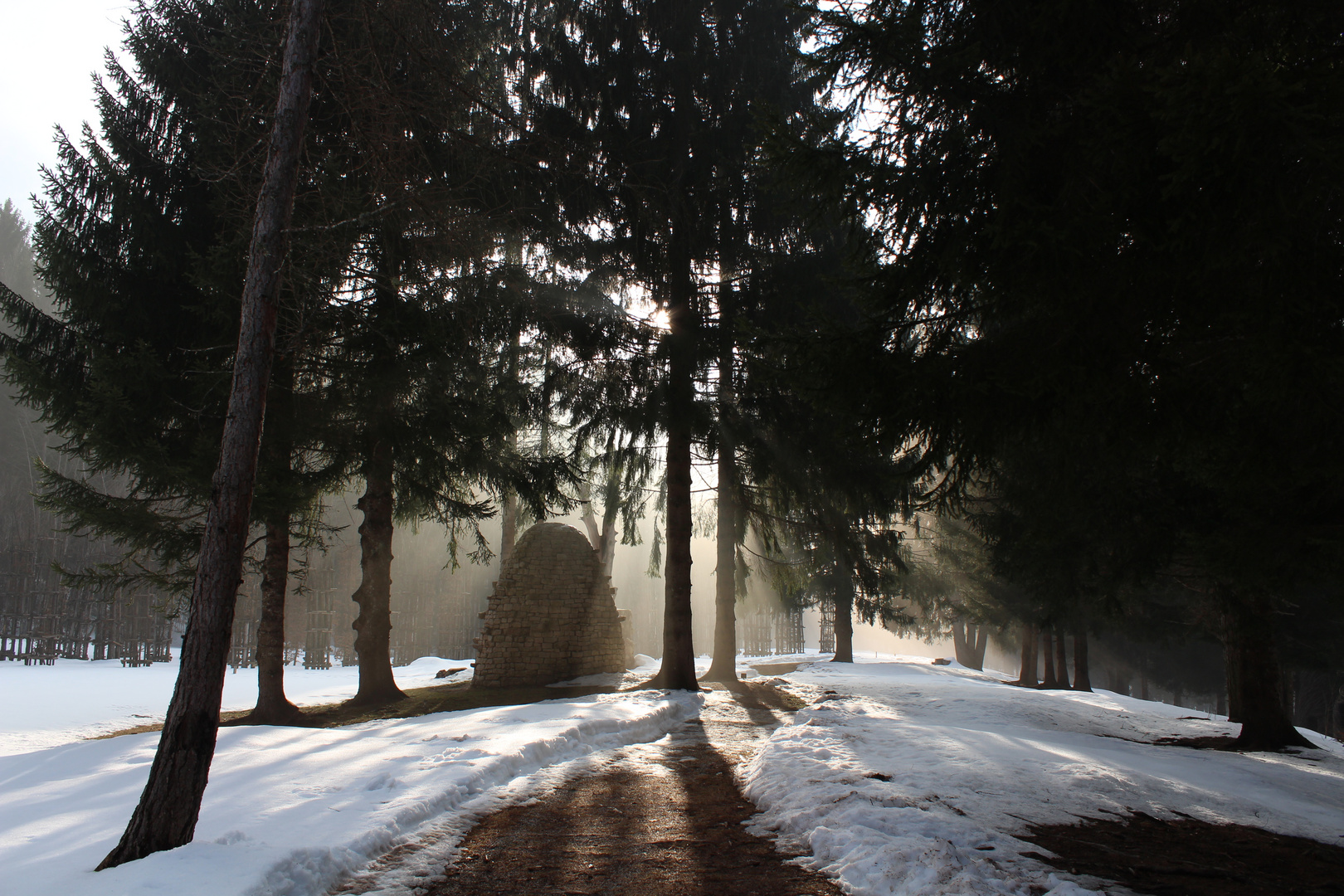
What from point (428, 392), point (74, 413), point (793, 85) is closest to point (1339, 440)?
point (428, 392)

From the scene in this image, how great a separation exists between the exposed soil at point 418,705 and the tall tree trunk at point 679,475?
1415 millimetres

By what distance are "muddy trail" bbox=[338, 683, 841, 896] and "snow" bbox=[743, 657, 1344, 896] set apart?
283mm

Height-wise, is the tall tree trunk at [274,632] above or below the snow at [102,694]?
above

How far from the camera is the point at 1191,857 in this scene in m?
3.91

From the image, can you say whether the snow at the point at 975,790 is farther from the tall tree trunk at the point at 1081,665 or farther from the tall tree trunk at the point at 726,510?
the tall tree trunk at the point at 1081,665

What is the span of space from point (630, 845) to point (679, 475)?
25.5 feet

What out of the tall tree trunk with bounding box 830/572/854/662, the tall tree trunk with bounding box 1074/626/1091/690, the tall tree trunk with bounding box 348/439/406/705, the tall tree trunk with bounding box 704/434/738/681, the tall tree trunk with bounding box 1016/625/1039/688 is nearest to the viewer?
the tall tree trunk with bounding box 348/439/406/705

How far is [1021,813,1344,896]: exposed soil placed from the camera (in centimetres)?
348

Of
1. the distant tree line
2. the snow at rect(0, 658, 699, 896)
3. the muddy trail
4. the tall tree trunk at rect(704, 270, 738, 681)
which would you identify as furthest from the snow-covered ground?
the tall tree trunk at rect(704, 270, 738, 681)

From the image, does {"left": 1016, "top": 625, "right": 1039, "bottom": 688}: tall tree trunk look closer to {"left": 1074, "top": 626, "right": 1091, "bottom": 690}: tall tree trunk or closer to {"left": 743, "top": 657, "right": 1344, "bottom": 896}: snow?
{"left": 1074, "top": 626, "right": 1091, "bottom": 690}: tall tree trunk

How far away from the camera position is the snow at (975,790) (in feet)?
11.7

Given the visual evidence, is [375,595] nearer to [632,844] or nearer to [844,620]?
[632,844]

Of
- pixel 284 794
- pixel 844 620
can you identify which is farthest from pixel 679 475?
Answer: pixel 844 620

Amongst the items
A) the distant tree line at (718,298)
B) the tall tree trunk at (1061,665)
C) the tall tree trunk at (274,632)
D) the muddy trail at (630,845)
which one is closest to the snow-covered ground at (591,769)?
the muddy trail at (630,845)
